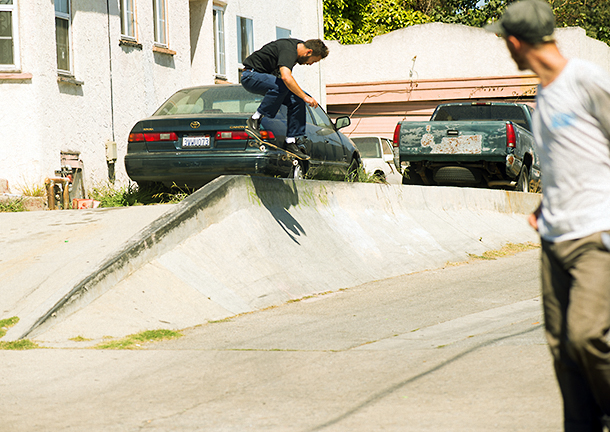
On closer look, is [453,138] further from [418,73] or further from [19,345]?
[418,73]

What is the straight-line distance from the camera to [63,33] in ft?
45.4

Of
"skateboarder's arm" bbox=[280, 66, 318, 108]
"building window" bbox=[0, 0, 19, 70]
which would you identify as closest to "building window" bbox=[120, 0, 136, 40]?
"building window" bbox=[0, 0, 19, 70]

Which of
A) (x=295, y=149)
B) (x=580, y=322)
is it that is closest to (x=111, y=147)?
(x=295, y=149)

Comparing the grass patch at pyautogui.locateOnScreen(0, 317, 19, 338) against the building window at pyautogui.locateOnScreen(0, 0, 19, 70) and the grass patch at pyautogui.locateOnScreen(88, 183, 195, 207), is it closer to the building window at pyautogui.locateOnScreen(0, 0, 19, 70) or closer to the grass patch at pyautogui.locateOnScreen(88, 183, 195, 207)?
the grass patch at pyautogui.locateOnScreen(88, 183, 195, 207)

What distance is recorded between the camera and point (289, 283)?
7883mm

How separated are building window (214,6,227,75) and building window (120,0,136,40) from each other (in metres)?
3.93

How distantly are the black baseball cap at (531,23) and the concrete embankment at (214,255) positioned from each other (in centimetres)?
408

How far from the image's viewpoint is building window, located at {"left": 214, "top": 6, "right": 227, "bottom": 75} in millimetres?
19453

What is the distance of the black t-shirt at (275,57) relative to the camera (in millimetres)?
7688

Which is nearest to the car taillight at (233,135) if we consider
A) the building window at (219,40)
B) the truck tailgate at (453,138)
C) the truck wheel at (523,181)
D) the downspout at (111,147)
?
the truck tailgate at (453,138)

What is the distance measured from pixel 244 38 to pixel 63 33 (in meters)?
7.52

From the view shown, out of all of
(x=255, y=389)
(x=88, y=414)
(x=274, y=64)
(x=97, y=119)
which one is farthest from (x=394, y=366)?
(x=97, y=119)

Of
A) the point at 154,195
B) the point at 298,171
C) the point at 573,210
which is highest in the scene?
the point at 298,171

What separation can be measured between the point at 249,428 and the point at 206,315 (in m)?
3.01
